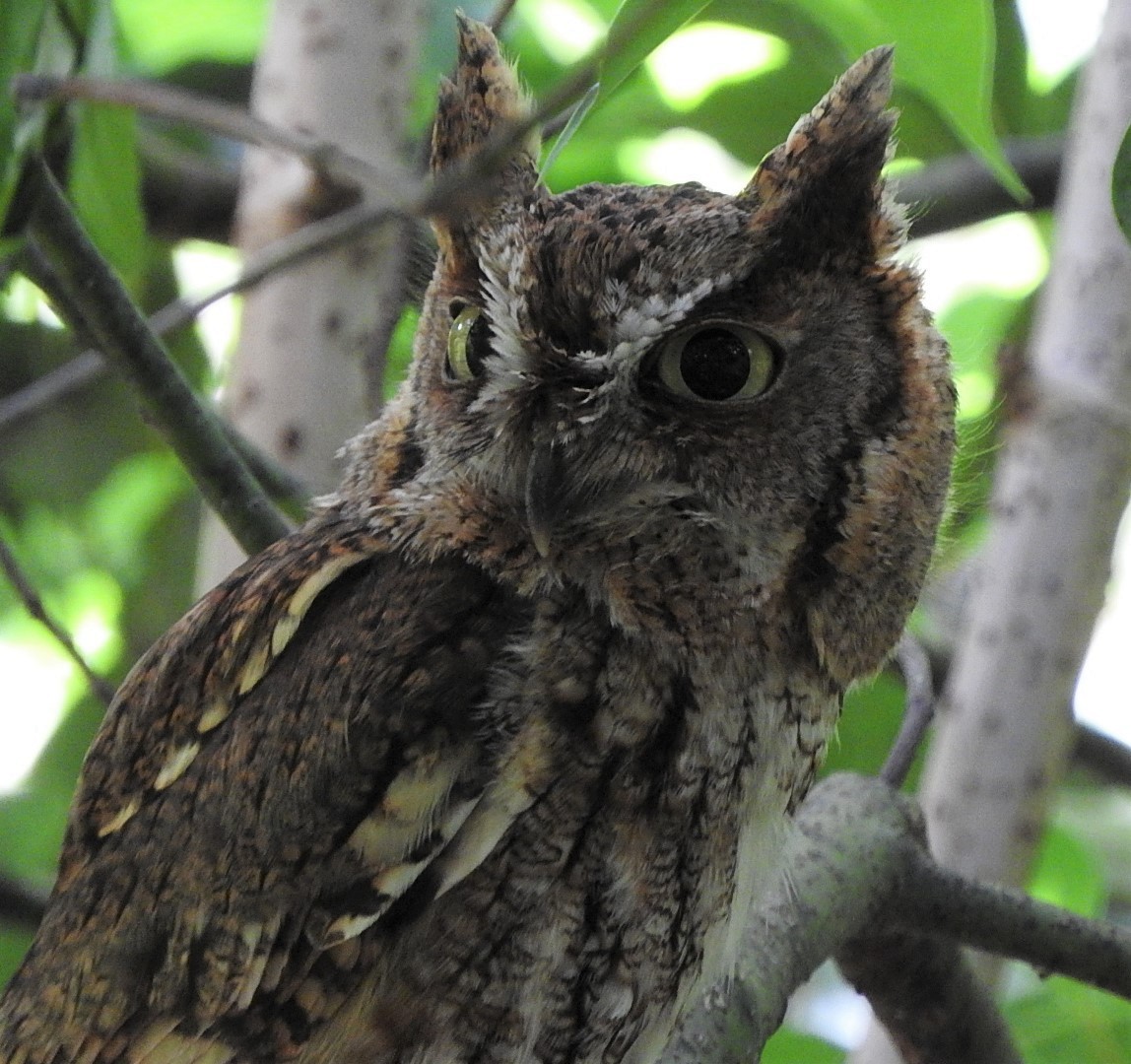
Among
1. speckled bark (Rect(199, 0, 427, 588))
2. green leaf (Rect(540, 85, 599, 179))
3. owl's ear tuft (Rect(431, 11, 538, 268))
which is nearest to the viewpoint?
green leaf (Rect(540, 85, 599, 179))

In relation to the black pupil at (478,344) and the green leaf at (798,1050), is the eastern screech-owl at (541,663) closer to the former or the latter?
the black pupil at (478,344)

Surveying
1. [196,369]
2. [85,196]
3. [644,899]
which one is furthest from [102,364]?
[196,369]

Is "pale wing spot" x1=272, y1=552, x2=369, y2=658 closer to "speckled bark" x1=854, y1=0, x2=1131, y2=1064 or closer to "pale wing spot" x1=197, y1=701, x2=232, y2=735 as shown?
"pale wing spot" x1=197, y1=701, x2=232, y2=735

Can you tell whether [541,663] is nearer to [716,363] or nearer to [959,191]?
[716,363]

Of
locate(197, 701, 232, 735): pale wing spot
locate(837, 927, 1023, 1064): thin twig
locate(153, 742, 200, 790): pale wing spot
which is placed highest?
locate(197, 701, 232, 735): pale wing spot

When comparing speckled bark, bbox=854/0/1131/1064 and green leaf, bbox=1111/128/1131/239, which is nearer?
green leaf, bbox=1111/128/1131/239

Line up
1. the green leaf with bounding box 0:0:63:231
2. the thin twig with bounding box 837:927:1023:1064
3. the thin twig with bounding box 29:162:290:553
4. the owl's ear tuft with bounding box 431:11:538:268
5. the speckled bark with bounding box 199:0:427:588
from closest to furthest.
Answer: the green leaf with bounding box 0:0:63:231, the thin twig with bounding box 29:162:290:553, the owl's ear tuft with bounding box 431:11:538:268, the thin twig with bounding box 837:927:1023:1064, the speckled bark with bounding box 199:0:427:588

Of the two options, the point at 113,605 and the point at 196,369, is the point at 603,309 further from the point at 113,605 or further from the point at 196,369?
the point at 113,605

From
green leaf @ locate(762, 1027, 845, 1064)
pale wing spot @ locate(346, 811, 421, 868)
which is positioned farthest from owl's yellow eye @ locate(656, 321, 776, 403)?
green leaf @ locate(762, 1027, 845, 1064)

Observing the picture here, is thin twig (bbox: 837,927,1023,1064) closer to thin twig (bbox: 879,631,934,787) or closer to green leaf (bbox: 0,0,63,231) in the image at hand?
thin twig (bbox: 879,631,934,787)

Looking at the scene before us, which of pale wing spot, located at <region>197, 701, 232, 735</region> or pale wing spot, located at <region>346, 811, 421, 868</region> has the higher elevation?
pale wing spot, located at <region>197, 701, 232, 735</region>
